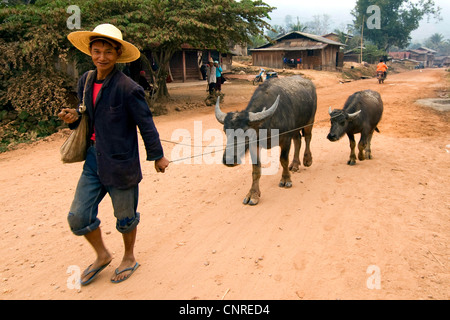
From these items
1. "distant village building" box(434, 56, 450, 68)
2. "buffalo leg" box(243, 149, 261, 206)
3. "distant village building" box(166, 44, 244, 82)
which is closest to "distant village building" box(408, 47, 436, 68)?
"distant village building" box(434, 56, 450, 68)

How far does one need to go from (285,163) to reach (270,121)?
2.67 ft

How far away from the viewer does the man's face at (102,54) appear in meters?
2.81

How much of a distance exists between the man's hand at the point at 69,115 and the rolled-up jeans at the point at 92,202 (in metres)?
0.31

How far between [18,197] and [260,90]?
439 centimetres

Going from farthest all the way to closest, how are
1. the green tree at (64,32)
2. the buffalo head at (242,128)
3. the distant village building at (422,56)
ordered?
the distant village building at (422,56) → the green tree at (64,32) → the buffalo head at (242,128)

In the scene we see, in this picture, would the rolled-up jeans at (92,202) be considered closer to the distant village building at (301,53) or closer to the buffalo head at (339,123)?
the buffalo head at (339,123)

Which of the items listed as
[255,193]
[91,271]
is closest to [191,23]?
[255,193]

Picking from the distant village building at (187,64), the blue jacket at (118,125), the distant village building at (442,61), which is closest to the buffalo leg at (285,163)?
the blue jacket at (118,125)

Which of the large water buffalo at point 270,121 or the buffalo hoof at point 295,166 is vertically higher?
the large water buffalo at point 270,121

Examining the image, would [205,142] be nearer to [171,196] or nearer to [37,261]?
[171,196]

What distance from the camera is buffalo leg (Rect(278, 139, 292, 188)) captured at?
213 inches

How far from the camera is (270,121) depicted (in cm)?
507

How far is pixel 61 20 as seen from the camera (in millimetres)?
10141

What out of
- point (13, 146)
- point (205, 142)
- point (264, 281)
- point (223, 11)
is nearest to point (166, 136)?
point (205, 142)
